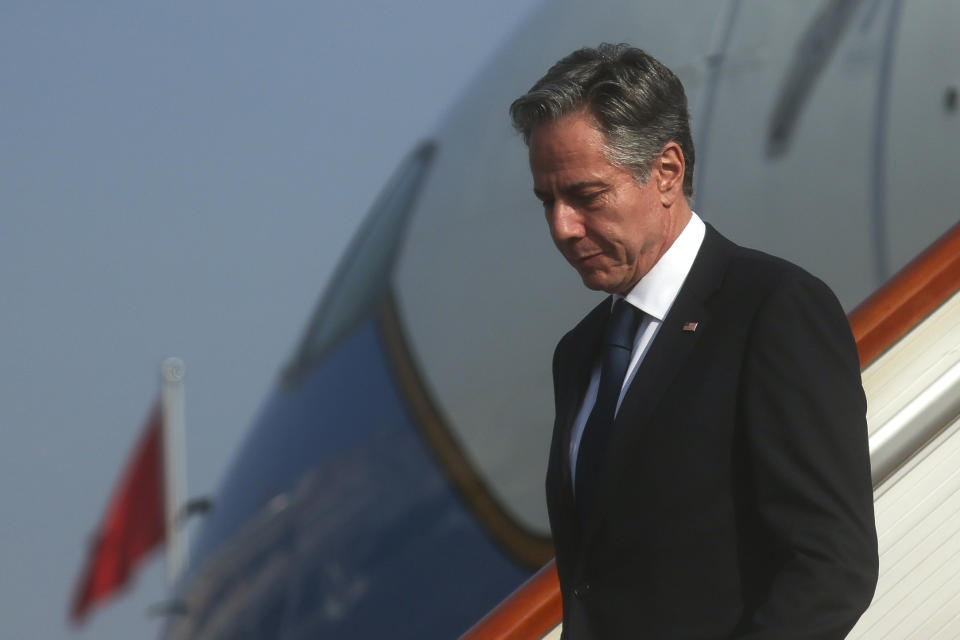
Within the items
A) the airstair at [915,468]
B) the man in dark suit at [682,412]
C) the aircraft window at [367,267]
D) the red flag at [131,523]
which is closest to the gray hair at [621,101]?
the man in dark suit at [682,412]

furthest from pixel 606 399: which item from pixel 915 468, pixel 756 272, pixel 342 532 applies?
pixel 342 532

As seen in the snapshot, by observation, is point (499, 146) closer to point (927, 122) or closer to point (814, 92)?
point (814, 92)

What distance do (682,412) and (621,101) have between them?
26 cm

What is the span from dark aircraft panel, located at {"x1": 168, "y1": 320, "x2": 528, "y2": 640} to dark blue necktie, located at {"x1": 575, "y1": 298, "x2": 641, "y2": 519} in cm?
243

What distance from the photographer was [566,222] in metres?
1.21

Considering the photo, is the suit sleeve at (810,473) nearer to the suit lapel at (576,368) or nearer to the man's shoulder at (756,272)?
the man's shoulder at (756,272)

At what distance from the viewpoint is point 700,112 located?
3.77 metres

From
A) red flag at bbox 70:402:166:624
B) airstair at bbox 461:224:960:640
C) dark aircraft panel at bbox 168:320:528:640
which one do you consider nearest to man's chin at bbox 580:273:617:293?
airstair at bbox 461:224:960:640

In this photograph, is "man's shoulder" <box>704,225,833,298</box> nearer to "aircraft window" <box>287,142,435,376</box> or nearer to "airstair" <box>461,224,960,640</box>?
A: "airstair" <box>461,224,960,640</box>

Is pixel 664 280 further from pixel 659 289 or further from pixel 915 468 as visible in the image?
pixel 915 468

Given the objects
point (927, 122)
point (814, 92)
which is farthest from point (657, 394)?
point (814, 92)

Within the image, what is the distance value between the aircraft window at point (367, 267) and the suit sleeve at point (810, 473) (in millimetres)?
3469

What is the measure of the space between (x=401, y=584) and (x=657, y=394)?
9.09ft

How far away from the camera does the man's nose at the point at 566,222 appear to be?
121 cm
